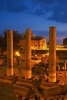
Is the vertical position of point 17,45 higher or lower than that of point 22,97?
higher

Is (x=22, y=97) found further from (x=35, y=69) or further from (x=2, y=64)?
(x=2, y=64)

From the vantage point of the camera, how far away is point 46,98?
18.0 meters

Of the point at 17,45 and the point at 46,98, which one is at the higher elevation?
the point at 17,45

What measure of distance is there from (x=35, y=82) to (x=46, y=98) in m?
1.88

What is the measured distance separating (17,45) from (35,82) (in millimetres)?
38550

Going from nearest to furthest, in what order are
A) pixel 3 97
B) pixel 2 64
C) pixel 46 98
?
pixel 46 98
pixel 3 97
pixel 2 64

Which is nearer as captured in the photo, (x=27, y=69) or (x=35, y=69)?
(x=27, y=69)

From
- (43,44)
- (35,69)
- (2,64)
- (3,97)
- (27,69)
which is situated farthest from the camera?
(43,44)

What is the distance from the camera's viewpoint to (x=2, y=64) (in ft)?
146

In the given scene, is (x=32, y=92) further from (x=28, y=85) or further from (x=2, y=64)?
(x=2, y=64)

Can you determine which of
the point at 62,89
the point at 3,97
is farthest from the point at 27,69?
the point at 62,89

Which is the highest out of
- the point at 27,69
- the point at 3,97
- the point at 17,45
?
the point at 17,45

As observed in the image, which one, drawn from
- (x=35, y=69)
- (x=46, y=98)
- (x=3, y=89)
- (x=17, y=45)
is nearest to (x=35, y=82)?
(x=46, y=98)

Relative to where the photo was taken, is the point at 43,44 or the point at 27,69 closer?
the point at 27,69
